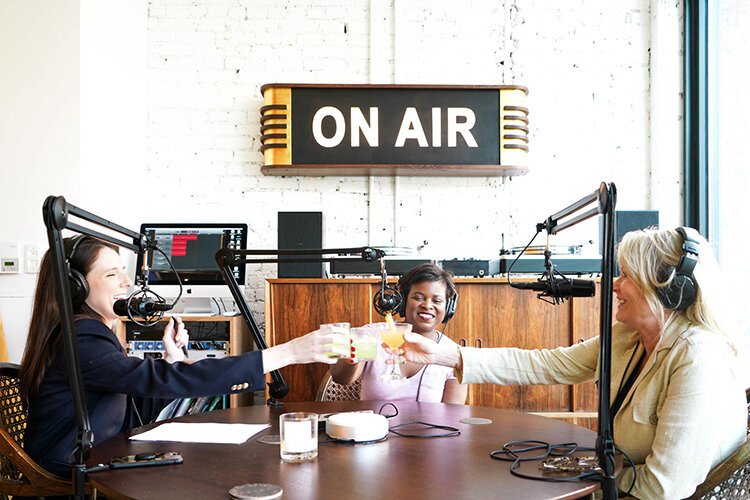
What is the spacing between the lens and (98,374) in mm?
2043

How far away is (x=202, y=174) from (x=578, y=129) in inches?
83.6

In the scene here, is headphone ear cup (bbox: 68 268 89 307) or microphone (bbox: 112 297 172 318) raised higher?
headphone ear cup (bbox: 68 268 89 307)

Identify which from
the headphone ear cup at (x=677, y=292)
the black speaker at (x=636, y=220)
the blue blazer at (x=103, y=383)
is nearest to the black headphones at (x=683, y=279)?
the headphone ear cup at (x=677, y=292)

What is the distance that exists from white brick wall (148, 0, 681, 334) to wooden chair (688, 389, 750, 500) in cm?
259

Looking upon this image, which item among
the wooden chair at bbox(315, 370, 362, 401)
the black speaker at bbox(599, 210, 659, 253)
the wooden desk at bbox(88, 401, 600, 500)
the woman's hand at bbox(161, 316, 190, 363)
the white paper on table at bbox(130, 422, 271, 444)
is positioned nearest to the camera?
the wooden desk at bbox(88, 401, 600, 500)

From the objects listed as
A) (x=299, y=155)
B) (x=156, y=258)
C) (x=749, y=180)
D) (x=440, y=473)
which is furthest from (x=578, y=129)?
(x=440, y=473)

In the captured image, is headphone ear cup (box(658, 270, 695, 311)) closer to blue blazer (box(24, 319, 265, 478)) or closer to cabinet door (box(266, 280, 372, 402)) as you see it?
blue blazer (box(24, 319, 265, 478))

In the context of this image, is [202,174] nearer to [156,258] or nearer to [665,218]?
[156,258]

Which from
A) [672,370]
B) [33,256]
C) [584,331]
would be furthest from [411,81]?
[672,370]

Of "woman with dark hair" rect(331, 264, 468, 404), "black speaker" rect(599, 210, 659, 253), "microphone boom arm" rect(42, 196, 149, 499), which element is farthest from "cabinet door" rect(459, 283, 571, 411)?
"microphone boom arm" rect(42, 196, 149, 499)

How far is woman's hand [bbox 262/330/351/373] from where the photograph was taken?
205 cm

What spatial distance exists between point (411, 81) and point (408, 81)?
0.06 feet

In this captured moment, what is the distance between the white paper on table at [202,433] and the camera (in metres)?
1.99

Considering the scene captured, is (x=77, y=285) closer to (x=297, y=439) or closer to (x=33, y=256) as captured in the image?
(x=297, y=439)
